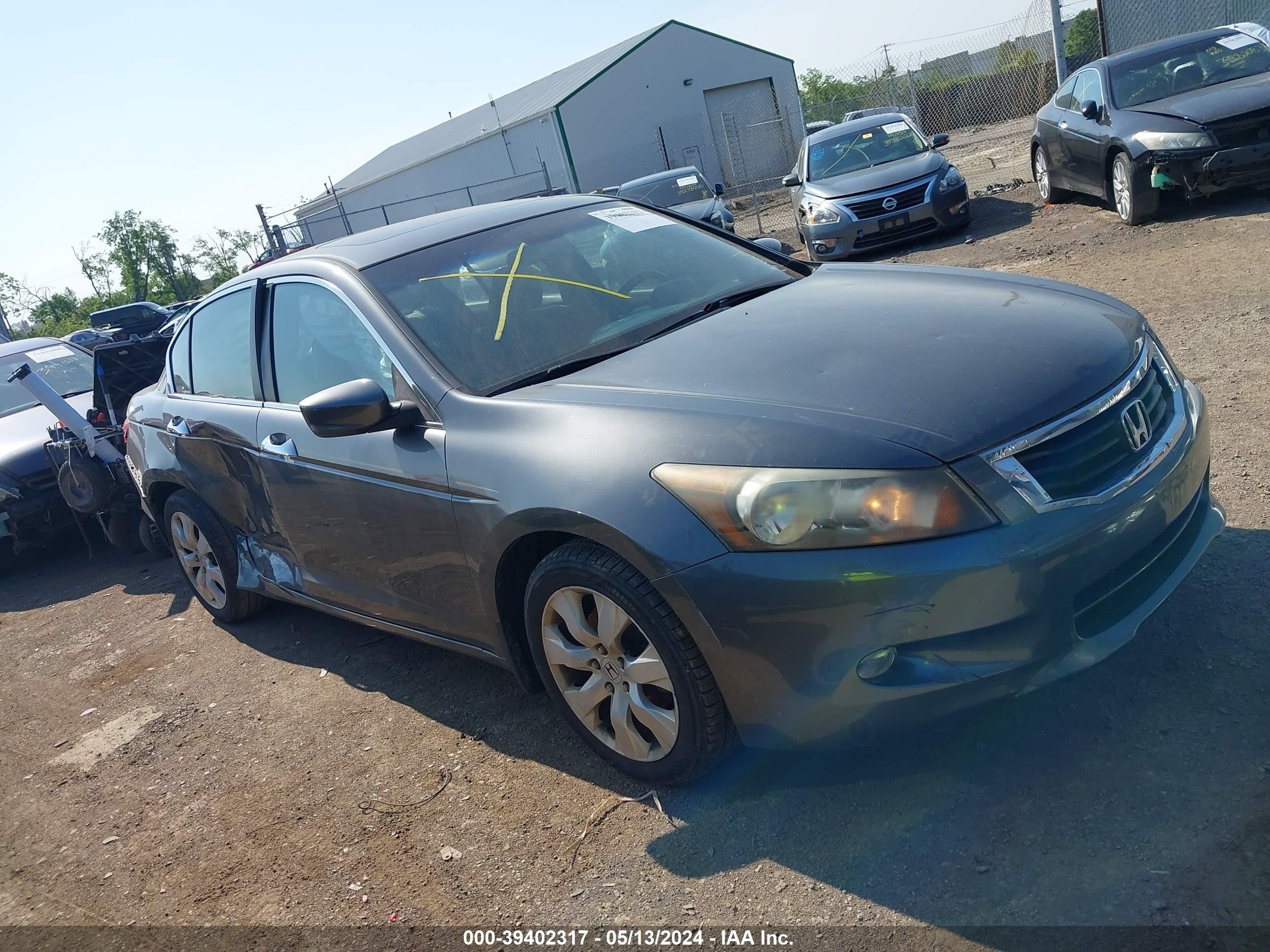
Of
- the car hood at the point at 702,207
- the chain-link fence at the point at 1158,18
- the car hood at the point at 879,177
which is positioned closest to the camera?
the car hood at the point at 879,177

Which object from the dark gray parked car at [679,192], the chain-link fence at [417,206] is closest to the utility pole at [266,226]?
the chain-link fence at [417,206]

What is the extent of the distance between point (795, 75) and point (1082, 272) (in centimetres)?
3412

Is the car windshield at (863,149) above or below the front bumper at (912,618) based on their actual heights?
above

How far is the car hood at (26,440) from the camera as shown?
752cm

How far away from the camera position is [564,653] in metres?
3.01

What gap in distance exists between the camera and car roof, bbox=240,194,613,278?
386 cm

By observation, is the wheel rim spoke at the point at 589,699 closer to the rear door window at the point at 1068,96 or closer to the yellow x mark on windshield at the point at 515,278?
the yellow x mark on windshield at the point at 515,278

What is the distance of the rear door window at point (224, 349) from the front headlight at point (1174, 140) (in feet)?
25.7

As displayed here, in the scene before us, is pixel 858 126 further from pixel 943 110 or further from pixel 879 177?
pixel 943 110

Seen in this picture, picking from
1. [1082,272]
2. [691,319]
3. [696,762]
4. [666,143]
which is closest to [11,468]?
[691,319]

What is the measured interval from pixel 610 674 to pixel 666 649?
12.5 inches

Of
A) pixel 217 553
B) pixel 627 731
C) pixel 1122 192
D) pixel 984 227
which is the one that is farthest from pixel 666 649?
pixel 984 227

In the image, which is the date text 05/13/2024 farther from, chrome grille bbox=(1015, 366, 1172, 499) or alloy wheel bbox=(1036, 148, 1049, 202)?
alloy wheel bbox=(1036, 148, 1049, 202)

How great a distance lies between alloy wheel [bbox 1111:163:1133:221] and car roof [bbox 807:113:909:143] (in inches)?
157
